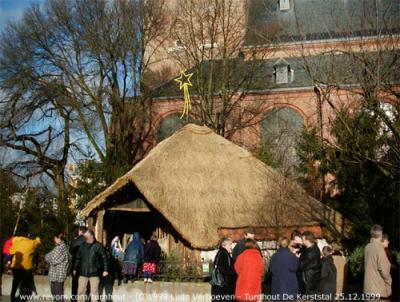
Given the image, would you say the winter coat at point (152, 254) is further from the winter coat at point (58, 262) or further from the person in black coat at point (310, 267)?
the person in black coat at point (310, 267)

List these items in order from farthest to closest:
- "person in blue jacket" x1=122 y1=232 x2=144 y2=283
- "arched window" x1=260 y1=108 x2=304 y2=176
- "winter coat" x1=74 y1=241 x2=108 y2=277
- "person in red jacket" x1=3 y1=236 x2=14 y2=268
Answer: "arched window" x1=260 y1=108 x2=304 y2=176 → "person in red jacket" x1=3 y1=236 x2=14 y2=268 → "person in blue jacket" x1=122 y1=232 x2=144 y2=283 → "winter coat" x1=74 y1=241 x2=108 y2=277

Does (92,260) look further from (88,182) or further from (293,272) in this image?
(88,182)

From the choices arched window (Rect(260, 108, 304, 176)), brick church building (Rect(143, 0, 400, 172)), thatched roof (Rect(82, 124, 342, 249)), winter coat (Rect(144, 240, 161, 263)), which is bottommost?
winter coat (Rect(144, 240, 161, 263))

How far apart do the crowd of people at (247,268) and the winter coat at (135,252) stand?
0.02m

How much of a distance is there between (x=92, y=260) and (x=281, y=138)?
53.3 feet

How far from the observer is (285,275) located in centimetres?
796

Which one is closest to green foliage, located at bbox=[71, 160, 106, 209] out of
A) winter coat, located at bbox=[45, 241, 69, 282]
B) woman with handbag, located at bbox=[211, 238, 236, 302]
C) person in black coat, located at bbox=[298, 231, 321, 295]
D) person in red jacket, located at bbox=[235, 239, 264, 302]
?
winter coat, located at bbox=[45, 241, 69, 282]

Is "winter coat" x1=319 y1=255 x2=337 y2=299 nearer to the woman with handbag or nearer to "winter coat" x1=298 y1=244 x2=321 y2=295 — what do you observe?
"winter coat" x1=298 y1=244 x2=321 y2=295

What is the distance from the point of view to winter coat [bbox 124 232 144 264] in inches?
A: 504

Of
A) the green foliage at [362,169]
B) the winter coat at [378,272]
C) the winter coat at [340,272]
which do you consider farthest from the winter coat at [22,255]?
the green foliage at [362,169]

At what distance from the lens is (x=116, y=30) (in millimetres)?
24969

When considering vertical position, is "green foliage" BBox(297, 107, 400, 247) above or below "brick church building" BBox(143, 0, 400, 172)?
below

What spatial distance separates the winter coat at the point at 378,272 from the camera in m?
7.50

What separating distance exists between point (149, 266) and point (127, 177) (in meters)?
3.88
